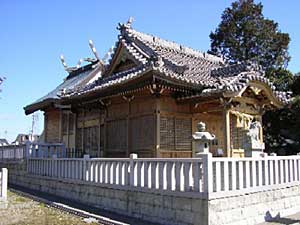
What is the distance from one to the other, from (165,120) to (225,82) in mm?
2594

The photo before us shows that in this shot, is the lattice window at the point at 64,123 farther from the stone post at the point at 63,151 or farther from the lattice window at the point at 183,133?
the lattice window at the point at 183,133

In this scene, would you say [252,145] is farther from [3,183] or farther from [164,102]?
[3,183]

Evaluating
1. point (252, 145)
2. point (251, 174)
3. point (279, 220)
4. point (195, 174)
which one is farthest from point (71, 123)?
point (279, 220)

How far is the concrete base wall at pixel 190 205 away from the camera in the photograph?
7160 mm

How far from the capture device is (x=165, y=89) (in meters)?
11.8

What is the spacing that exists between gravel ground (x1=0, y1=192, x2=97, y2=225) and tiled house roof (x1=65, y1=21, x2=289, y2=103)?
4.84 metres

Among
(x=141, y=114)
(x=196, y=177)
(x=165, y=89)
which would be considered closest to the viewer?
(x=196, y=177)

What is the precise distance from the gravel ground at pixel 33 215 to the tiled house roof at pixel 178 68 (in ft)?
15.9

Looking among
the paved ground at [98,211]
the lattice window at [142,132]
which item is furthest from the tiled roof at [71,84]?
the paved ground at [98,211]

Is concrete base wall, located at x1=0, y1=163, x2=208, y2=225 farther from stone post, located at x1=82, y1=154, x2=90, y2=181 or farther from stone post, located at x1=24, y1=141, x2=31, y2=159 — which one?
stone post, located at x1=24, y1=141, x2=31, y2=159

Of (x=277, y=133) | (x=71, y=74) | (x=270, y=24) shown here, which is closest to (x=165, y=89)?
(x=277, y=133)

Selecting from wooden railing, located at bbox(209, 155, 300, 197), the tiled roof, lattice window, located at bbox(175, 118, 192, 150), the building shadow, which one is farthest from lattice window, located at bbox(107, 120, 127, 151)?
the building shadow

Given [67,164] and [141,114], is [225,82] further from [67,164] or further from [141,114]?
[67,164]

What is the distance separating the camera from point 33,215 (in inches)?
361
